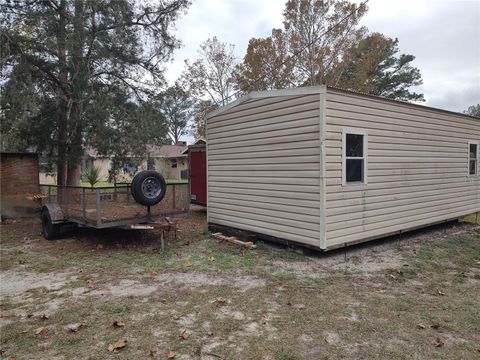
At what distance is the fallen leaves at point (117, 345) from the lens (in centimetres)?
279

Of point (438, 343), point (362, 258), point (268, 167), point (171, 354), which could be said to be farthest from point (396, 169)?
point (171, 354)

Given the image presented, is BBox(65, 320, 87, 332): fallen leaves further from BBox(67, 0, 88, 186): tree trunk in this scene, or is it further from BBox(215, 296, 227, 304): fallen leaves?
BBox(67, 0, 88, 186): tree trunk

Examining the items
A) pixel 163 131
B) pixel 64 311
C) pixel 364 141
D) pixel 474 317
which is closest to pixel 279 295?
pixel 474 317

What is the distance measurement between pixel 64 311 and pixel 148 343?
1319 millimetres

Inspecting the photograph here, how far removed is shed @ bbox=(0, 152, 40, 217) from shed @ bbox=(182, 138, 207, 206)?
4821 mm

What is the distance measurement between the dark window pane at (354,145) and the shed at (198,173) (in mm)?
5568

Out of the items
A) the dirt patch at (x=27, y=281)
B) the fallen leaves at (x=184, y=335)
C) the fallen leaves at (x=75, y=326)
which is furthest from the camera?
the dirt patch at (x=27, y=281)

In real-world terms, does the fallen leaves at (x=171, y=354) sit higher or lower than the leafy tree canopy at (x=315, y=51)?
lower

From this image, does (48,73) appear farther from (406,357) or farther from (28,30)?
(406,357)

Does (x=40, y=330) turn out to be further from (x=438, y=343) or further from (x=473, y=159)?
(x=473, y=159)

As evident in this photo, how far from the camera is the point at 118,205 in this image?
6723mm

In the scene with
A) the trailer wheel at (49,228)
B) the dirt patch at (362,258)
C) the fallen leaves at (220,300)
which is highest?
the trailer wheel at (49,228)

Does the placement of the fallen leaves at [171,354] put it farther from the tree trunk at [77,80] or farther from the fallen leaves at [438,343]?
the tree trunk at [77,80]

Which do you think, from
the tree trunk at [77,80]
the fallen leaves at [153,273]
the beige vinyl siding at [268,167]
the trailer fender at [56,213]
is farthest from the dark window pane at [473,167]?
the tree trunk at [77,80]
